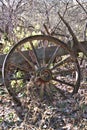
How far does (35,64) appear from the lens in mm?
6766

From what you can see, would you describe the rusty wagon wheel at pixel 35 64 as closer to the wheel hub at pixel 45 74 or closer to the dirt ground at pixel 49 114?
the wheel hub at pixel 45 74

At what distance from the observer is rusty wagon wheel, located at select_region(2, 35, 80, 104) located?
6.41m

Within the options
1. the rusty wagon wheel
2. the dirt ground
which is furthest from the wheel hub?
the dirt ground

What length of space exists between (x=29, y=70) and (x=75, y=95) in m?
1.11

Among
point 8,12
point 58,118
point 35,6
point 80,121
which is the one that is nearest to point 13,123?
point 58,118

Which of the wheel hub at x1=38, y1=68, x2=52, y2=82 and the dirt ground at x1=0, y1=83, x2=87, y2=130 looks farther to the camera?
the wheel hub at x1=38, y1=68, x2=52, y2=82

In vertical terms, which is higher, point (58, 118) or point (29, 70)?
point (29, 70)

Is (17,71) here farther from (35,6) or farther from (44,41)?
(35,6)

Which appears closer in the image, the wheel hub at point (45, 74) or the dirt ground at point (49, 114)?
the dirt ground at point (49, 114)

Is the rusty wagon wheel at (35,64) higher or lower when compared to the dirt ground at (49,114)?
higher

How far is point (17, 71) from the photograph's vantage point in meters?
7.33

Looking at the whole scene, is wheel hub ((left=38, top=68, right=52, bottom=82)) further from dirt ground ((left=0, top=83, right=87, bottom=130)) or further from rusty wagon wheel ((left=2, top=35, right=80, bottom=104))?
dirt ground ((left=0, top=83, right=87, bottom=130))

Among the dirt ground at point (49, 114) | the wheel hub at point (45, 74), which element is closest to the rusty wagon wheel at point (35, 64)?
the wheel hub at point (45, 74)

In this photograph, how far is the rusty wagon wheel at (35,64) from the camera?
6.41m
